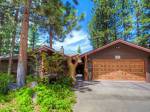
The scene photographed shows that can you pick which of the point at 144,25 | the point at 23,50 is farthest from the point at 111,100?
the point at 144,25

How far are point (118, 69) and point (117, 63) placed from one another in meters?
0.58

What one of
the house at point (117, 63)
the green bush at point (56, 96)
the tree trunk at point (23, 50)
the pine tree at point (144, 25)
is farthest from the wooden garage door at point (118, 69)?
the pine tree at point (144, 25)

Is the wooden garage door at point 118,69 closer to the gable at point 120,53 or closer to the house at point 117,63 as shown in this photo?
the house at point 117,63

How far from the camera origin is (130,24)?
33.5 meters

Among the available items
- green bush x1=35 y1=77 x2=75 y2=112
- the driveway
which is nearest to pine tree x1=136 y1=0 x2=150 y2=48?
the driveway

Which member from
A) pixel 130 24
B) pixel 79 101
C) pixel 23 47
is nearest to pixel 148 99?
pixel 79 101

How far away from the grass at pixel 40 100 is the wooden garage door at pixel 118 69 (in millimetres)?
7362

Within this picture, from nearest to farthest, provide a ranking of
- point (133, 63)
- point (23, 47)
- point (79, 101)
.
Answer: point (79, 101) → point (23, 47) → point (133, 63)

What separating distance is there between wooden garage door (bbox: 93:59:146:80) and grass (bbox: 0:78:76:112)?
7.36m

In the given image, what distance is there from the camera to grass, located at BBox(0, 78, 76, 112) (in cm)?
1105

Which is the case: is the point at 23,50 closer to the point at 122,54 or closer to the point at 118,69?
the point at 118,69

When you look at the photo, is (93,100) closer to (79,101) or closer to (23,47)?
(79,101)

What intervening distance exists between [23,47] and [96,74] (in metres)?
8.54

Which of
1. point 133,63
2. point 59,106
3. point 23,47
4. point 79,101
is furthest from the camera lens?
point 133,63
